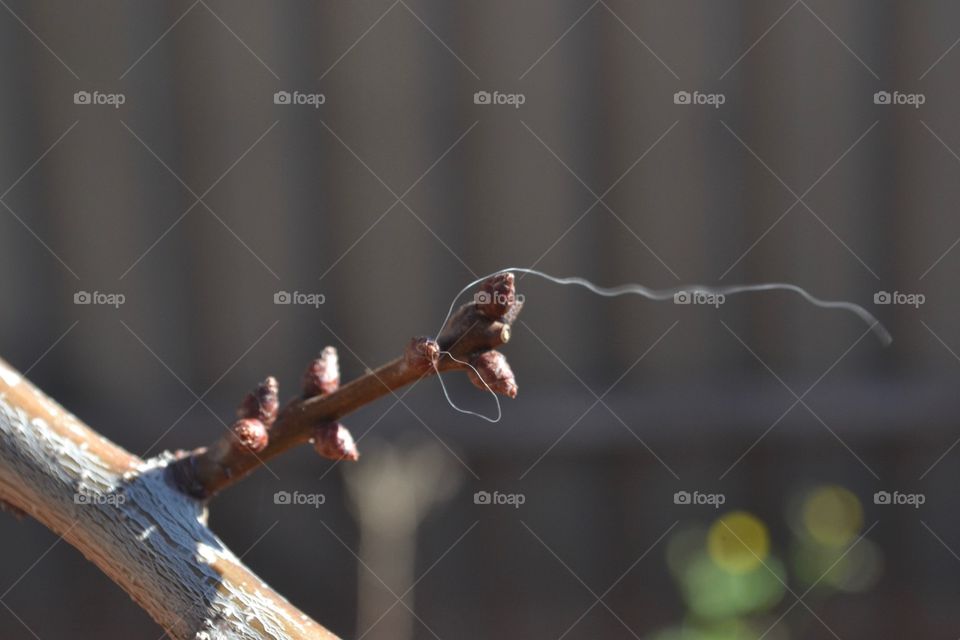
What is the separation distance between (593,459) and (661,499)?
0.58ft

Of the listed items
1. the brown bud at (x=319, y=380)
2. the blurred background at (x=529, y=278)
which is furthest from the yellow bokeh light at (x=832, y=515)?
the brown bud at (x=319, y=380)

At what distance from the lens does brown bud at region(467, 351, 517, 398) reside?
646 mm

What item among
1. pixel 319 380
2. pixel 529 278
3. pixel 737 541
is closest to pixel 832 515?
pixel 737 541

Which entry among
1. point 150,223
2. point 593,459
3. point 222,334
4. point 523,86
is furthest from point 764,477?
point 150,223

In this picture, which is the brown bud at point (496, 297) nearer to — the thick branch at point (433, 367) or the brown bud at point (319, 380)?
the thick branch at point (433, 367)

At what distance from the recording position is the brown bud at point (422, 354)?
2.06ft

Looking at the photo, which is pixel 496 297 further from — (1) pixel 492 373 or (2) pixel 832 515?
(2) pixel 832 515

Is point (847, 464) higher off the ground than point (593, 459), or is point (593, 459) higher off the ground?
point (847, 464)

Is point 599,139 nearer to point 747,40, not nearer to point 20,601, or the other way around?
point 747,40

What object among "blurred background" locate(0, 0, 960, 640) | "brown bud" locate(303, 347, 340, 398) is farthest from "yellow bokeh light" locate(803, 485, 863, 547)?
"brown bud" locate(303, 347, 340, 398)

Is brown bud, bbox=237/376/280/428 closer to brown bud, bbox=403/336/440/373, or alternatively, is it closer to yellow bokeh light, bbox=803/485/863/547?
brown bud, bbox=403/336/440/373

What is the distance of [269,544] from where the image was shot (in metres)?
2.21

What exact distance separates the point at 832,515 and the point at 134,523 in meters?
1.85

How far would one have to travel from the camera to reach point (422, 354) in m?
0.63
